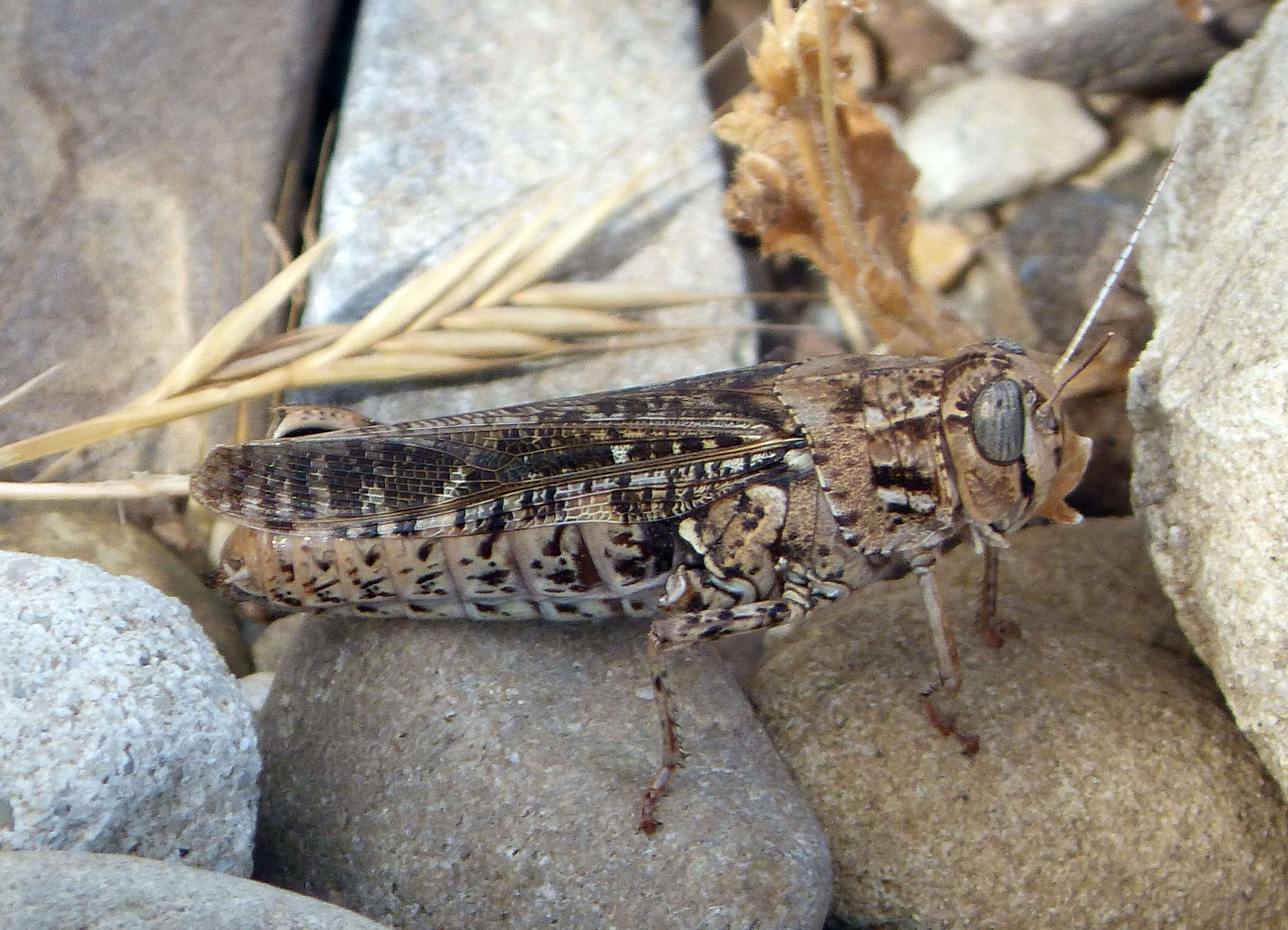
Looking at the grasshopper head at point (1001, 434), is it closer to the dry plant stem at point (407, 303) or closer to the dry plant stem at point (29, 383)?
the dry plant stem at point (407, 303)

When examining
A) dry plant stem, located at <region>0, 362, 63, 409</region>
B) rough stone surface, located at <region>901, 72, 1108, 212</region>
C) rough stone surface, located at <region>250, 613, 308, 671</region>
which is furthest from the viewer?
rough stone surface, located at <region>901, 72, 1108, 212</region>

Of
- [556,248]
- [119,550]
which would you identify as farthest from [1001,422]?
[119,550]

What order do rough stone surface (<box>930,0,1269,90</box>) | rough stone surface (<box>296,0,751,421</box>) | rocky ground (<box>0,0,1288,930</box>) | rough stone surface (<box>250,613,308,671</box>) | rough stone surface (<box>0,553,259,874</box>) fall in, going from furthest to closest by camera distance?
rough stone surface (<box>930,0,1269,90</box>) → rough stone surface (<box>296,0,751,421</box>) → rough stone surface (<box>250,613,308,671</box>) → rocky ground (<box>0,0,1288,930</box>) → rough stone surface (<box>0,553,259,874</box>)

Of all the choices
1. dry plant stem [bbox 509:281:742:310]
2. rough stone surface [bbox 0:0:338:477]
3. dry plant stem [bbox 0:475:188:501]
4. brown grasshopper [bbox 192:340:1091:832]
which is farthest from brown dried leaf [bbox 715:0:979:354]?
dry plant stem [bbox 0:475:188:501]

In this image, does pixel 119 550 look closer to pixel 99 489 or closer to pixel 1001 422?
pixel 99 489

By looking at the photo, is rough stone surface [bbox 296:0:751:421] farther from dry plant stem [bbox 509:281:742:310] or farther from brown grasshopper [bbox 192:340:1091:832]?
brown grasshopper [bbox 192:340:1091:832]

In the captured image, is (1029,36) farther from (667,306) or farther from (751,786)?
(751,786)
